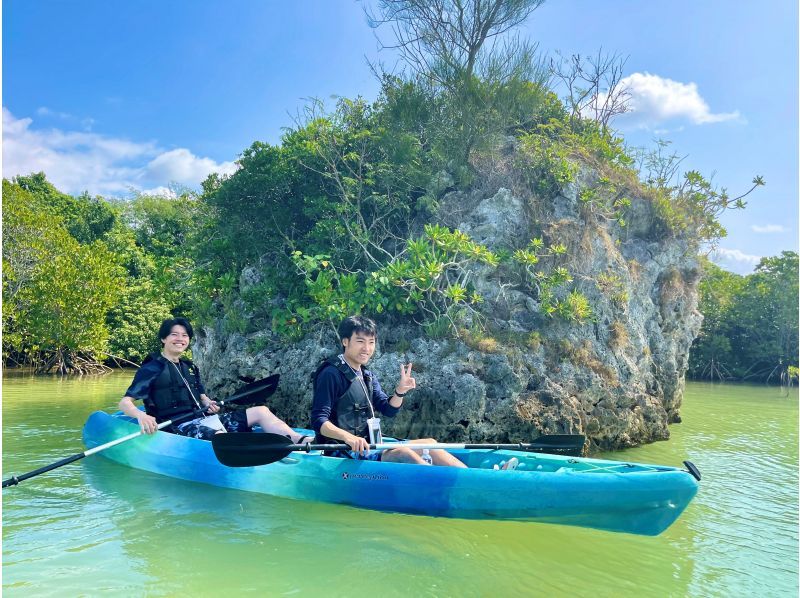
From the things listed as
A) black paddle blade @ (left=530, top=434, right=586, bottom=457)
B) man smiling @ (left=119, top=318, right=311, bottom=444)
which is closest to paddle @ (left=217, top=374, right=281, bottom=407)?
A: man smiling @ (left=119, top=318, right=311, bottom=444)

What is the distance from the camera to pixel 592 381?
23.6ft

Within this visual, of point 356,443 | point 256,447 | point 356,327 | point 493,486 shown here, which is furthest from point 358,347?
point 493,486

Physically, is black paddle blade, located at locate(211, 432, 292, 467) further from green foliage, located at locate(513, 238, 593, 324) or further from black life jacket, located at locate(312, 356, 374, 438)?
green foliage, located at locate(513, 238, 593, 324)

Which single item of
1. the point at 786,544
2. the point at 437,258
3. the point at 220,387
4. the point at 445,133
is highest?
the point at 445,133

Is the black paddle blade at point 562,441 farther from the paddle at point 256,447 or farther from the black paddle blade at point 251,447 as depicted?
the black paddle blade at point 251,447

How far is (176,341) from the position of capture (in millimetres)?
5062

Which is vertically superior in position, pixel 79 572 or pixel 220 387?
pixel 220 387

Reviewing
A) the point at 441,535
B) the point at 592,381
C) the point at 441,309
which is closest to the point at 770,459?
the point at 592,381

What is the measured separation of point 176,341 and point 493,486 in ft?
10.0

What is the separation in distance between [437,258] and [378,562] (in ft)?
15.3

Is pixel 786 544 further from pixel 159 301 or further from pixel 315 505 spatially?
pixel 159 301

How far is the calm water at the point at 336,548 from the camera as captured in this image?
124 inches

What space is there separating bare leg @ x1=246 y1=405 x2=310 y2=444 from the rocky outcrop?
6.87ft

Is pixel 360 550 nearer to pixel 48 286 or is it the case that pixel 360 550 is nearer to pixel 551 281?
pixel 551 281
